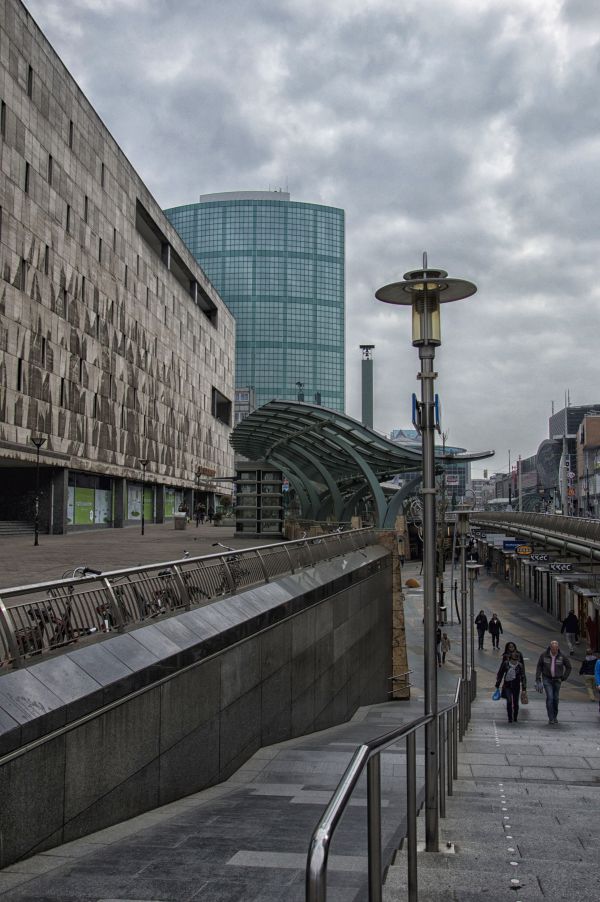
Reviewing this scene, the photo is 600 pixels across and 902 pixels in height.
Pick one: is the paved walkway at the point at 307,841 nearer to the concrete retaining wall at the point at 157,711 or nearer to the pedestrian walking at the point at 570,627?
the concrete retaining wall at the point at 157,711

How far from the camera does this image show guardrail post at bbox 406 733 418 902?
12.8 ft

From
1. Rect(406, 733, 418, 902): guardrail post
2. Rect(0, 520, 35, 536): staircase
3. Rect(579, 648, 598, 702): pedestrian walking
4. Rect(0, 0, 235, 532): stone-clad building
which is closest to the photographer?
Rect(406, 733, 418, 902): guardrail post

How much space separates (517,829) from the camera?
19.6 feet

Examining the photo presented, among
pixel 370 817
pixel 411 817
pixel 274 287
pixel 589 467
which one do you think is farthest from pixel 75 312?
pixel 274 287

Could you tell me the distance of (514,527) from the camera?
45312 millimetres

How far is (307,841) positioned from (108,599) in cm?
297

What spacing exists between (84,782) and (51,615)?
1.41 metres

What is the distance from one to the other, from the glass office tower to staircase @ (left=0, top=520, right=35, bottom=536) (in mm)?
129981

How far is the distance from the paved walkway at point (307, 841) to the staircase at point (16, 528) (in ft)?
106

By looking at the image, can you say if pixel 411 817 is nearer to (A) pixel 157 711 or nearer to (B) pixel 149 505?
(A) pixel 157 711

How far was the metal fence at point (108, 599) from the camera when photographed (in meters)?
6.07

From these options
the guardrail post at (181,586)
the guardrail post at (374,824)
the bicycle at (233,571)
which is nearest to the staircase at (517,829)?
the guardrail post at (374,824)

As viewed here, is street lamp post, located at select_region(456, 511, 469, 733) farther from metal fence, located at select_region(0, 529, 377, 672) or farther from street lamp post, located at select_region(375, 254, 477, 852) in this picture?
street lamp post, located at select_region(375, 254, 477, 852)

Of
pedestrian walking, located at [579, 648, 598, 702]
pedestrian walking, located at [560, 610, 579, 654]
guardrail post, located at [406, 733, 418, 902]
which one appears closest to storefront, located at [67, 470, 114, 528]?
pedestrian walking, located at [560, 610, 579, 654]
